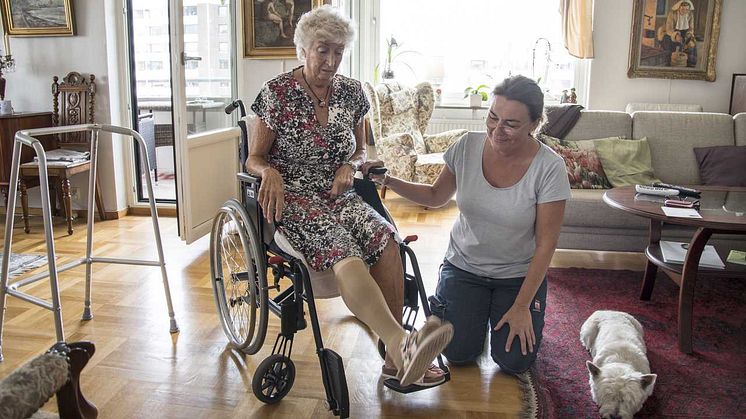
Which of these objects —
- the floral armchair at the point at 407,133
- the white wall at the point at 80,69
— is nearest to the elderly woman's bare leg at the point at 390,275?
the floral armchair at the point at 407,133

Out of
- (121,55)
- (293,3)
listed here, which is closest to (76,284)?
(121,55)

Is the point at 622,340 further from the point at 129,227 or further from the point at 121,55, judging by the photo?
the point at 121,55

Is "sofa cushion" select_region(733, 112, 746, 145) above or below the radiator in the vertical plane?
above

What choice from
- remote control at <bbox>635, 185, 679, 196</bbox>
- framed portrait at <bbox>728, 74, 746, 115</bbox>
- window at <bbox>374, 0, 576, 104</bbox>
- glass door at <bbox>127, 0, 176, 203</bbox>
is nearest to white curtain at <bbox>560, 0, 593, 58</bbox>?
window at <bbox>374, 0, 576, 104</bbox>

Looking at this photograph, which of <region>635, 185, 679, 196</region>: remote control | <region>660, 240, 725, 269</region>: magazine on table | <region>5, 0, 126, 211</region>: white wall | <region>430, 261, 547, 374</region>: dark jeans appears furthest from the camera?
<region>5, 0, 126, 211</region>: white wall

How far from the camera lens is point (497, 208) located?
2168 millimetres

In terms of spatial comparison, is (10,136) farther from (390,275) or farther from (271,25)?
(390,275)

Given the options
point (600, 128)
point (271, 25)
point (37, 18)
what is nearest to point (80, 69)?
point (37, 18)

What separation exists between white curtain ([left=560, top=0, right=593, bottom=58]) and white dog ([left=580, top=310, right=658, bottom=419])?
3.64 meters

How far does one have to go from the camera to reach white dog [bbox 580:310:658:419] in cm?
188

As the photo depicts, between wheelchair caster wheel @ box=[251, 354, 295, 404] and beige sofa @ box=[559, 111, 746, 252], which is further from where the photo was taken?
beige sofa @ box=[559, 111, 746, 252]

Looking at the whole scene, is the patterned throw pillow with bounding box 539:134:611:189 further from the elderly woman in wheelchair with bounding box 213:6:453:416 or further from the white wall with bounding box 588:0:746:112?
the white wall with bounding box 588:0:746:112

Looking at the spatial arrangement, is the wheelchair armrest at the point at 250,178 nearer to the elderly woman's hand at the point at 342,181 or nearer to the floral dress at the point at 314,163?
the floral dress at the point at 314,163

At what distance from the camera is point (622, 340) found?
2.18m
